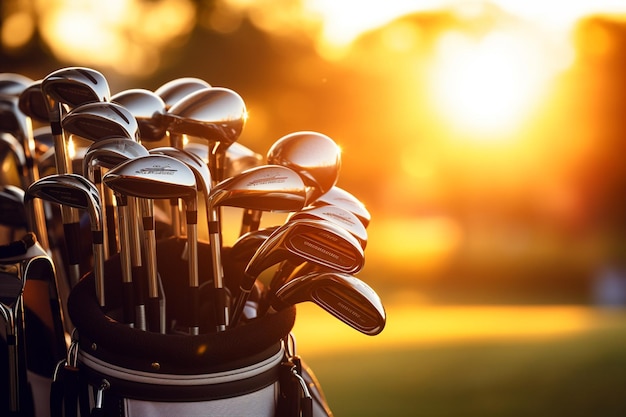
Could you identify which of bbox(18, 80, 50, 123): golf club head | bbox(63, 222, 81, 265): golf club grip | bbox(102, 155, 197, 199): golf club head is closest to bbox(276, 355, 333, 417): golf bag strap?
bbox(102, 155, 197, 199): golf club head

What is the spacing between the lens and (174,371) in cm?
124

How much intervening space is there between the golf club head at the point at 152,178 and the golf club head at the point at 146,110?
0.27 meters

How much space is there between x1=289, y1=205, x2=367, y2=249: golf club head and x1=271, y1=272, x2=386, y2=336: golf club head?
0.09 metres

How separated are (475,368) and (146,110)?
→ 3.44m

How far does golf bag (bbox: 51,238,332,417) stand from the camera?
1.24 meters

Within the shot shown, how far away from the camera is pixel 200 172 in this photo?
1.38m

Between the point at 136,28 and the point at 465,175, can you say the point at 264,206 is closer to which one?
the point at 136,28

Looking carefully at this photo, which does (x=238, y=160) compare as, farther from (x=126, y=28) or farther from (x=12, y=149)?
(x=126, y=28)

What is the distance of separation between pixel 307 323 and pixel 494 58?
317 inches

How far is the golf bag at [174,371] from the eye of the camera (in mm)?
1236

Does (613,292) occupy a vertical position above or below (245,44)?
below

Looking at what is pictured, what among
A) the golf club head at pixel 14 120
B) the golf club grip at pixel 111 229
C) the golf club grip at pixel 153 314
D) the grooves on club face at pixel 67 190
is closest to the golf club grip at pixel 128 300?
the golf club grip at pixel 153 314

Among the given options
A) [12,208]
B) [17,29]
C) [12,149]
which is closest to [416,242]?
[17,29]


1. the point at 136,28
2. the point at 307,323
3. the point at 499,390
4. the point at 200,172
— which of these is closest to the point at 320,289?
the point at 200,172
